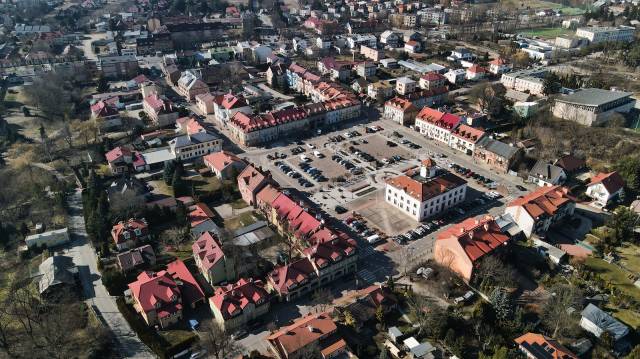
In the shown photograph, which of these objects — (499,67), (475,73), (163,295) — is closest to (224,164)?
(163,295)

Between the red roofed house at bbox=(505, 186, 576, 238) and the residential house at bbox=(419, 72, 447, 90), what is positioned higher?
the residential house at bbox=(419, 72, 447, 90)

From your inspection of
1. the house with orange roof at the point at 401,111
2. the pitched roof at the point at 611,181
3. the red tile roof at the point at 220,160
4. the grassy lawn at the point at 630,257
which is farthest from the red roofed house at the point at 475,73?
the red tile roof at the point at 220,160

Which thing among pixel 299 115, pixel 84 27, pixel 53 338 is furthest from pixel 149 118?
pixel 84 27

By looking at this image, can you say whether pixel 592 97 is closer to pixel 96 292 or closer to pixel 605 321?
pixel 605 321

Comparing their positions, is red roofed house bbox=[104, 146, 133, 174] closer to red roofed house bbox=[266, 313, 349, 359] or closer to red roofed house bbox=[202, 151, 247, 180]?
red roofed house bbox=[202, 151, 247, 180]

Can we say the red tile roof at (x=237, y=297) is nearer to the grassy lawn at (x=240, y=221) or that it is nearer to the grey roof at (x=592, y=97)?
the grassy lawn at (x=240, y=221)

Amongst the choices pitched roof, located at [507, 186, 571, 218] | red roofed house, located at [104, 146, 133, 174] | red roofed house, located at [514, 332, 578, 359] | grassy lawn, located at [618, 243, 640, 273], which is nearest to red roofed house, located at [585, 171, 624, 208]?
pitched roof, located at [507, 186, 571, 218]
